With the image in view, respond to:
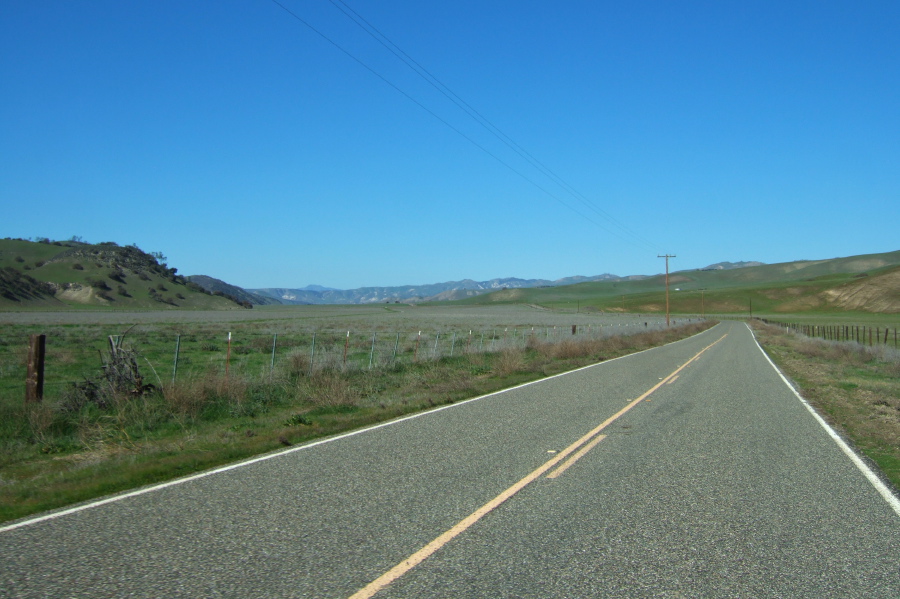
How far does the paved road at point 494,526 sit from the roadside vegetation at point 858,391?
3.11 feet

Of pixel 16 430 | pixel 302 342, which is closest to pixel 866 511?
pixel 16 430

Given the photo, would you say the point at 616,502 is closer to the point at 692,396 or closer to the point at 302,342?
the point at 692,396

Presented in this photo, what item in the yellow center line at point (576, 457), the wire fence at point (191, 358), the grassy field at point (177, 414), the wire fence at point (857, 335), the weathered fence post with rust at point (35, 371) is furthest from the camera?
the wire fence at point (857, 335)

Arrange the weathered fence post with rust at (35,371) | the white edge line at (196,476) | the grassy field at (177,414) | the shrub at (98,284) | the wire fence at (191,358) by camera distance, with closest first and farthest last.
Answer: the white edge line at (196,476)
the grassy field at (177,414)
the weathered fence post with rust at (35,371)
the wire fence at (191,358)
the shrub at (98,284)

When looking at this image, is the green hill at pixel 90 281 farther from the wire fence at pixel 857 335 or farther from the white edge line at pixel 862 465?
the white edge line at pixel 862 465

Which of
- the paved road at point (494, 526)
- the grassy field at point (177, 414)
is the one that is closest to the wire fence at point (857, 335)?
the grassy field at point (177, 414)

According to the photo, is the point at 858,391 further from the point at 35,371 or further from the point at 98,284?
the point at 98,284

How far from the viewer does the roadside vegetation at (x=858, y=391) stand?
1075cm

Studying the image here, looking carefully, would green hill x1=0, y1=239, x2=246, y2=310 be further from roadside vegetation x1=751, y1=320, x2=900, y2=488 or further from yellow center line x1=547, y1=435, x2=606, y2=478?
yellow center line x1=547, y1=435, x2=606, y2=478

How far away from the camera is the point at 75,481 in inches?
317

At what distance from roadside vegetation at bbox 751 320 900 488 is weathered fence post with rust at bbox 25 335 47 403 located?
12.8m

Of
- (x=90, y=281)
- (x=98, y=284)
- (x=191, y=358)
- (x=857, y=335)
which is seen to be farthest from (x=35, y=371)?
(x=90, y=281)

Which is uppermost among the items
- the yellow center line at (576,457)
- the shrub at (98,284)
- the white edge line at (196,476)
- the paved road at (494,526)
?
the shrub at (98,284)

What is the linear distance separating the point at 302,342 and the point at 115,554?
3491 cm
